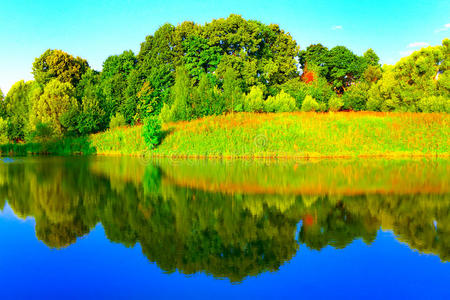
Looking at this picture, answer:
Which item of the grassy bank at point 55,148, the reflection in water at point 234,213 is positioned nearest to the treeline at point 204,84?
the grassy bank at point 55,148

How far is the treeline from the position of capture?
33875 mm

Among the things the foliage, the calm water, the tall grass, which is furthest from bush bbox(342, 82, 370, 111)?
the calm water

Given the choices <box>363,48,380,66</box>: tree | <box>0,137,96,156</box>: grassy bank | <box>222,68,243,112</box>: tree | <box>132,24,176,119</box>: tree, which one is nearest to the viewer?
<box>0,137,96,156</box>: grassy bank

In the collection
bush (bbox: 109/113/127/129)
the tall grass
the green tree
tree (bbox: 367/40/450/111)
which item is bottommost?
the tall grass

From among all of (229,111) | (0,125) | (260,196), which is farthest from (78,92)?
(260,196)

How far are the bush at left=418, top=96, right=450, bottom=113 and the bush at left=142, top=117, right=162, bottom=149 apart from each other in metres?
26.7

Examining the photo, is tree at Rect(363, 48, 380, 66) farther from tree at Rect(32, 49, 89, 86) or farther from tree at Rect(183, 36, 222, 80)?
tree at Rect(32, 49, 89, 86)

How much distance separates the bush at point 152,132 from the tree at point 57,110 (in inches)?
412

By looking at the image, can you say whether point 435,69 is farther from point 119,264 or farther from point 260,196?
point 119,264

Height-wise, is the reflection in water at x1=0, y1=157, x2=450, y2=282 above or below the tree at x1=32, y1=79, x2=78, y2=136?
below

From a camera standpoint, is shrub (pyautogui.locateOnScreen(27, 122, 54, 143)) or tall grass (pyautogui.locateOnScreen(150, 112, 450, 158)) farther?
shrub (pyautogui.locateOnScreen(27, 122, 54, 143))

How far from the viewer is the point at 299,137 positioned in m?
25.8

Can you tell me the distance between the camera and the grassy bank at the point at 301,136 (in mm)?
24812

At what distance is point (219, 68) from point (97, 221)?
32.9 m
